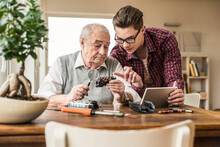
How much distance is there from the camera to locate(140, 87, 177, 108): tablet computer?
152cm

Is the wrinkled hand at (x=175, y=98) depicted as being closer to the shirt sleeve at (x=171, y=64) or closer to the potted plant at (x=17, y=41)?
the shirt sleeve at (x=171, y=64)

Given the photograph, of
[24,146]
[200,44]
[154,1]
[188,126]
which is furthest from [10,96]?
[200,44]

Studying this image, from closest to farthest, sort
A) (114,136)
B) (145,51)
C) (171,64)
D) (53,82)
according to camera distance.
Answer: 1. (114,136)
2. (53,82)
3. (171,64)
4. (145,51)

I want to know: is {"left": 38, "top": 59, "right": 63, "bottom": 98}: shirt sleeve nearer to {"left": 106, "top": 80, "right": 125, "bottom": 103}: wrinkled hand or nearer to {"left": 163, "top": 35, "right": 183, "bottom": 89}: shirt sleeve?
{"left": 106, "top": 80, "right": 125, "bottom": 103}: wrinkled hand

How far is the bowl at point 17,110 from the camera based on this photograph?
3.10 feet

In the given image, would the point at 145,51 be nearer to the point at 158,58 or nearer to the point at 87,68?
the point at 158,58

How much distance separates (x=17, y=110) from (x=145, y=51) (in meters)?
1.63

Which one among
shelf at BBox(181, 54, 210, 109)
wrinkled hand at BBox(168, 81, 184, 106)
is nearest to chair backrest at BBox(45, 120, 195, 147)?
wrinkled hand at BBox(168, 81, 184, 106)

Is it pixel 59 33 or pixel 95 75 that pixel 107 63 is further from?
pixel 59 33

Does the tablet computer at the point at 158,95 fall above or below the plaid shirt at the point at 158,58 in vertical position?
below

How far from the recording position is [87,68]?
2102mm

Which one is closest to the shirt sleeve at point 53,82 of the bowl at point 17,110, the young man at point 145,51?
the young man at point 145,51

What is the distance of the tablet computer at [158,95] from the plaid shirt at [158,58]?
571mm

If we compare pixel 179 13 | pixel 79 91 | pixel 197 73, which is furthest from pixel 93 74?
pixel 179 13
